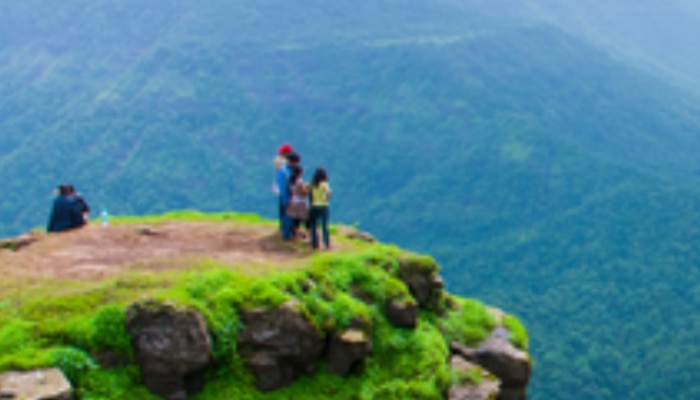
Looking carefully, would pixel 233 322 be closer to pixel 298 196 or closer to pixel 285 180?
pixel 298 196

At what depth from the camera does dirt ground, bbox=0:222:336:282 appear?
1409 cm

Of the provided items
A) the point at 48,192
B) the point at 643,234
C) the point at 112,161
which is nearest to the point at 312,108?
the point at 112,161

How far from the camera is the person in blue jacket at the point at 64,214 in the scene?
1738 cm

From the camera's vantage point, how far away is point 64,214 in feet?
57.1

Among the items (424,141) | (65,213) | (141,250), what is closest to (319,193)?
(141,250)

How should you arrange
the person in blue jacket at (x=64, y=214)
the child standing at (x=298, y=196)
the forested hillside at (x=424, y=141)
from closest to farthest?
1. the child standing at (x=298, y=196)
2. the person in blue jacket at (x=64, y=214)
3. the forested hillside at (x=424, y=141)

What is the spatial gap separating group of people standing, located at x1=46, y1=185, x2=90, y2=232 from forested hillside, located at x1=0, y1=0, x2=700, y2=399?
1990 inches

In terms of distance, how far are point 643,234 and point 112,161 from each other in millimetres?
68222

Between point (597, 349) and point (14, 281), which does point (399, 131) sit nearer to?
point (597, 349)

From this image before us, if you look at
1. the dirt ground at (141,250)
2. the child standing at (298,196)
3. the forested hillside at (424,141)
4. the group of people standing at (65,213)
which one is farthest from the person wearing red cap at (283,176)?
the forested hillside at (424,141)

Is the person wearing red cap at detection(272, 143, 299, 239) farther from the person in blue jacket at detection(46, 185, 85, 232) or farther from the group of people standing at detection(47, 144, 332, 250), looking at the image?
the person in blue jacket at detection(46, 185, 85, 232)

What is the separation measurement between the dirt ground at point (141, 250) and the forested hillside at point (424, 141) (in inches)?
1938

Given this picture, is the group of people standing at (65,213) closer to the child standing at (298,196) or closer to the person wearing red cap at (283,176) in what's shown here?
the person wearing red cap at (283,176)

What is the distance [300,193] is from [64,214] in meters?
5.99
